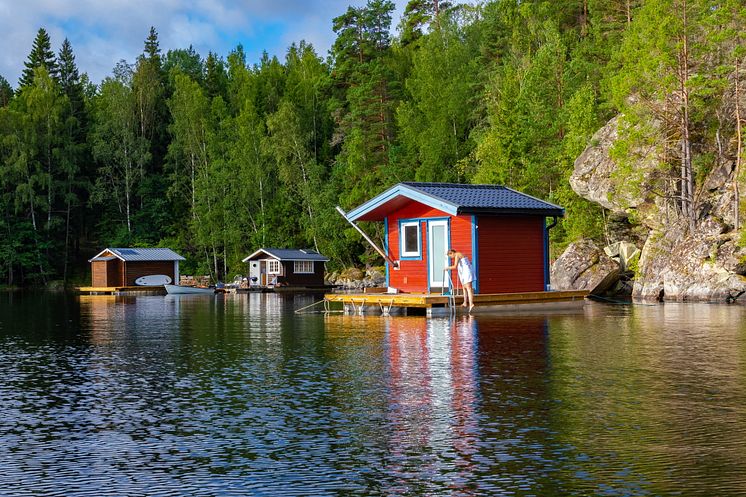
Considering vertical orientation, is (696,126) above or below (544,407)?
above

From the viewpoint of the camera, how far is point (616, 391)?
41.9ft

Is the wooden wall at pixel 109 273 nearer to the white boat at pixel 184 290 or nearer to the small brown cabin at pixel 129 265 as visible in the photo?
the small brown cabin at pixel 129 265

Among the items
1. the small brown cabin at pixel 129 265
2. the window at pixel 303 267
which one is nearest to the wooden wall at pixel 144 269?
the small brown cabin at pixel 129 265

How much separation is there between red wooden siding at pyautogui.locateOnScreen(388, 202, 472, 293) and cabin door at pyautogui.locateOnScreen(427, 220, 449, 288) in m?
0.24

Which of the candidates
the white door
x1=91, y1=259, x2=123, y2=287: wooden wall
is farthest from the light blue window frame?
x1=91, y1=259, x2=123, y2=287: wooden wall

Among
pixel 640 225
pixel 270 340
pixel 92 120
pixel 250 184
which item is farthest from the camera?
pixel 92 120

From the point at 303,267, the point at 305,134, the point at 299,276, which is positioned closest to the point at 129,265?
→ the point at 299,276

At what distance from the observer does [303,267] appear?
68.6m

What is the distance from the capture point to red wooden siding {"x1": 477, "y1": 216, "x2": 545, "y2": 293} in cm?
3102

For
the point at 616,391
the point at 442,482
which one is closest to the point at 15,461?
the point at 442,482

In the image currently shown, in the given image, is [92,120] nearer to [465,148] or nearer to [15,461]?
[465,148]

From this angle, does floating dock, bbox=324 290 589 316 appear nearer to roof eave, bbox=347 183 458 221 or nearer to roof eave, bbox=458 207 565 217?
roof eave, bbox=458 207 565 217

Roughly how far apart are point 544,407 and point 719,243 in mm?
31074

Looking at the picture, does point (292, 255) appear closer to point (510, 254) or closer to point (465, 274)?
point (510, 254)
